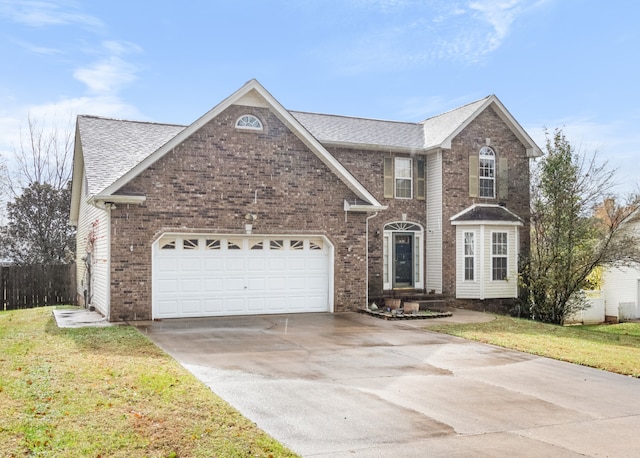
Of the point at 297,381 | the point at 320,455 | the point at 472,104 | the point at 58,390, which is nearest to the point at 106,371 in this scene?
the point at 58,390

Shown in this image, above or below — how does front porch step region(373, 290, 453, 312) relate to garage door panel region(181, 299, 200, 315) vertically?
below

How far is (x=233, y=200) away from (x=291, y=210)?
5.78 ft

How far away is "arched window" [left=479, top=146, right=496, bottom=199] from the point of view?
22406 millimetres

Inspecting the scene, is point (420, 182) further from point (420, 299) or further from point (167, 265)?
point (167, 265)

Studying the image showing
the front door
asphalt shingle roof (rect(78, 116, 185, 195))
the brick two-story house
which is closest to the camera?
the brick two-story house

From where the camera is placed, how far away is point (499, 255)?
21781 millimetres

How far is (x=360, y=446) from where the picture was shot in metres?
6.19

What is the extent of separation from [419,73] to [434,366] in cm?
1212

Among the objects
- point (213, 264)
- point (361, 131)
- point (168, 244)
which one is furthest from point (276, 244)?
point (361, 131)

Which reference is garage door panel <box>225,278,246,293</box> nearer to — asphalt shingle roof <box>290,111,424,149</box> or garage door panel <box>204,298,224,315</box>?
garage door panel <box>204,298,224,315</box>

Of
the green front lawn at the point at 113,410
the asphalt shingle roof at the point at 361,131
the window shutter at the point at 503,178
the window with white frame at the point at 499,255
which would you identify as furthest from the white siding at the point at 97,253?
the window shutter at the point at 503,178

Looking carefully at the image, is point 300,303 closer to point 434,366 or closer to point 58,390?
point 434,366

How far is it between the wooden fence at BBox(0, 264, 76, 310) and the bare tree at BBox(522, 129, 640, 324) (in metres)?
18.6

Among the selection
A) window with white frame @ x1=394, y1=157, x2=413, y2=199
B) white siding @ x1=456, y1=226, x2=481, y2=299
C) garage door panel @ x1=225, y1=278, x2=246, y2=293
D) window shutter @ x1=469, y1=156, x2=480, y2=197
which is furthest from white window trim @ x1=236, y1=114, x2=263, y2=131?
white siding @ x1=456, y1=226, x2=481, y2=299
